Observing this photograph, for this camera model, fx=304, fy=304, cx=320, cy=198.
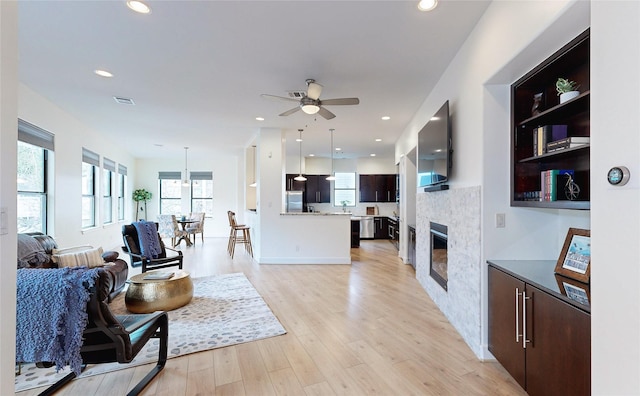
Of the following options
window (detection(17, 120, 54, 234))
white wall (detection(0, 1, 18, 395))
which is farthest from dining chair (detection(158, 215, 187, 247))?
white wall (detection(0, 1, 18, 395))

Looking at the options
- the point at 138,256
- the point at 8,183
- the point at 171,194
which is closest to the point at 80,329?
the point at 8,183

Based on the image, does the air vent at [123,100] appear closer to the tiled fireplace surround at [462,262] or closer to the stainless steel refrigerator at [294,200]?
the tiled fireplace surround at [462,262]

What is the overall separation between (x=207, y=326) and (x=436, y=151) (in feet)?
10.0

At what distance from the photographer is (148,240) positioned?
4.73 m

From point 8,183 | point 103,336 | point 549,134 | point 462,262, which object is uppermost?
point 549,134

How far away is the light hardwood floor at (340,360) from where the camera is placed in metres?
2.12

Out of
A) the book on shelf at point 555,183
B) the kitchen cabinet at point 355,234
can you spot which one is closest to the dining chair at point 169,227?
the kitchen cabinet at point 355,234

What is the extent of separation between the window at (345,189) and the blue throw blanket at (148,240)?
629cm

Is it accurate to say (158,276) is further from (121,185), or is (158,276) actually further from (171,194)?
(171,194)

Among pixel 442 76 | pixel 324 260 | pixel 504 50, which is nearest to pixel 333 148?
pixel 324 260

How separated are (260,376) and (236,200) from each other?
8.93 m

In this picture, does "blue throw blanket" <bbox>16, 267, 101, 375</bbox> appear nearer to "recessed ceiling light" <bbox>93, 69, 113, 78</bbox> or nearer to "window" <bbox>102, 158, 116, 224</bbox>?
"recessed ceiling light" <bbox>93, 69, 113, 78</bbox>
